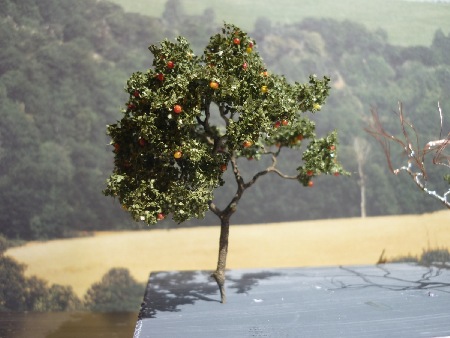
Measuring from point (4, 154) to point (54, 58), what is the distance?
1.16m

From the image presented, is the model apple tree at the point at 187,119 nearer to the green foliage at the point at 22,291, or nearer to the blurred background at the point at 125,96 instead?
the blurred background at the point at 125,96

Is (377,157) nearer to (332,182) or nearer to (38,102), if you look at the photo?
(332,182)

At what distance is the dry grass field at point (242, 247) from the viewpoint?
6.05m

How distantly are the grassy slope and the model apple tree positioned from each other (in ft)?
7.52

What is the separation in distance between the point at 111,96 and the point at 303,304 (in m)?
3.11

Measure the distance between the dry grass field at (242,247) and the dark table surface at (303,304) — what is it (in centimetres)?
37

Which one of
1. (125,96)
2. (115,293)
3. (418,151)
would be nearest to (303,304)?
(418,151)

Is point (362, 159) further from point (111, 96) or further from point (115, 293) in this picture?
point (115, 293)

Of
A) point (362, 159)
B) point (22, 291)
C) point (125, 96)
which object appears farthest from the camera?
point (362, 159)

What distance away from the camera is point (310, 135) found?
4.82m

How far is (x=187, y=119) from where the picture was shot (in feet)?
13.1

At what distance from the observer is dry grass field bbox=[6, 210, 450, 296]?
6.05 m

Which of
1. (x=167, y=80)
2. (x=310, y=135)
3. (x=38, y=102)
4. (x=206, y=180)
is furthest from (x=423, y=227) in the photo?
(x=38, y=102)

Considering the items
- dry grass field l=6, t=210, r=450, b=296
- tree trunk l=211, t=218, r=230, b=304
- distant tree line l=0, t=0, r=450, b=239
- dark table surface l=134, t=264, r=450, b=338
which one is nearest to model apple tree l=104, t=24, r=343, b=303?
tree trunk l=211, t=218, r=230, b=304
